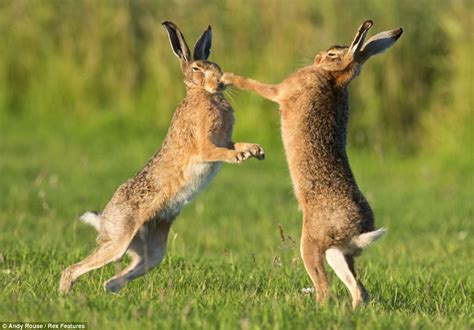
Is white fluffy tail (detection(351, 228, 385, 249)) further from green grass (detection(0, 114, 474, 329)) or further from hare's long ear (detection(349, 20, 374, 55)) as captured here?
hare's long ear (detection(349, 20, 374, 55))

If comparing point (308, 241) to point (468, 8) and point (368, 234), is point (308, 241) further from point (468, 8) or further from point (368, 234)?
point (468, 8)

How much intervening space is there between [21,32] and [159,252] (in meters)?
13.8

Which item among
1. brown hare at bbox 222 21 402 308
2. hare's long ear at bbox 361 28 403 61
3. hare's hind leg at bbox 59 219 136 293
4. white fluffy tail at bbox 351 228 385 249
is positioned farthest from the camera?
hare's long ear at bbox 361 28 403 61

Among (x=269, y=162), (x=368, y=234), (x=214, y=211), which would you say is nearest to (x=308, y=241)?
(x=368, y=234)

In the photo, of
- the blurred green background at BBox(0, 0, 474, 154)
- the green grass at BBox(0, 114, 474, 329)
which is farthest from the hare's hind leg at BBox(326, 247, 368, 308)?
the blurred green background at BBox(0, 0, 474, 154)

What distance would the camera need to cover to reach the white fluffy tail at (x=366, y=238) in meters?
6.92

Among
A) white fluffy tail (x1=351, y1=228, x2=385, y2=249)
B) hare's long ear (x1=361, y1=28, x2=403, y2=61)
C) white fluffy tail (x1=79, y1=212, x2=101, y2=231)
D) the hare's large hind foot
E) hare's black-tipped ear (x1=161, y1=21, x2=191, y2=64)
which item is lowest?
white fluffy tail (x1=351, y1=228, x2=385, y2=249)

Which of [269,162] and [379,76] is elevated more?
[379,76]

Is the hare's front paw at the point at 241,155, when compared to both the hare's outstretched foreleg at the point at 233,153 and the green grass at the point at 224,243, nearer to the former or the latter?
the hare's outstretched foreleg at the point at 233,153

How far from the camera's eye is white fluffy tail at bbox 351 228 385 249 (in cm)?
692

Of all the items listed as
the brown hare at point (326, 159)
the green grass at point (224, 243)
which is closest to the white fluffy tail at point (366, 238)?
the brown hare at point (326, 159)

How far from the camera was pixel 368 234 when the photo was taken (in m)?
6.99

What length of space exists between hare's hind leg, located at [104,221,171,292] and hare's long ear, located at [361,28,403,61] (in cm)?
196

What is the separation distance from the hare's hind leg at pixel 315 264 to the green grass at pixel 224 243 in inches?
3.5
